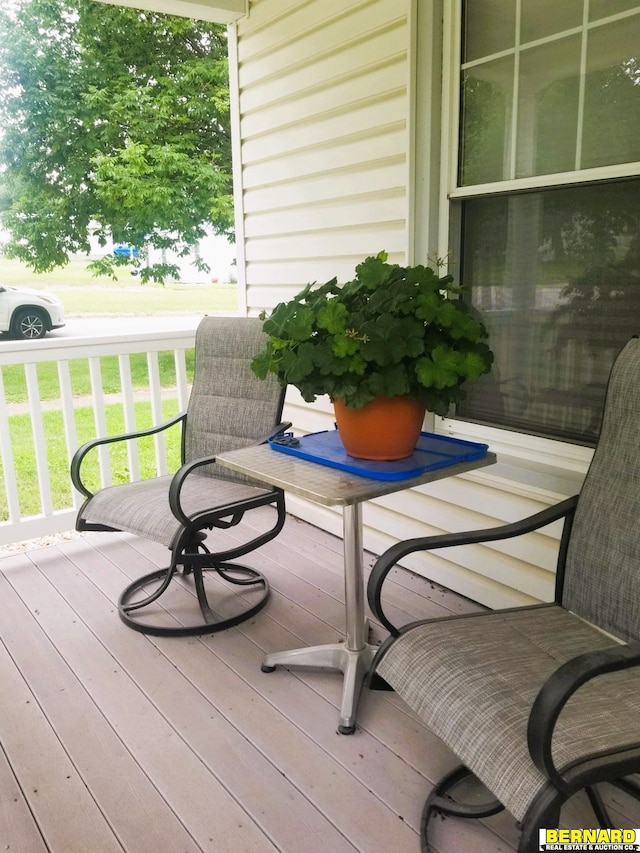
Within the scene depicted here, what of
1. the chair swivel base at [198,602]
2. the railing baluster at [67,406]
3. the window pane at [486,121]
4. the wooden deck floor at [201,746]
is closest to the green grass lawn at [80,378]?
the railing baluster at [67,406]

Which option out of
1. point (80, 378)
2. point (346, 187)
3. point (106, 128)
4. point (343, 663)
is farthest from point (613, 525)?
point (106, 128)

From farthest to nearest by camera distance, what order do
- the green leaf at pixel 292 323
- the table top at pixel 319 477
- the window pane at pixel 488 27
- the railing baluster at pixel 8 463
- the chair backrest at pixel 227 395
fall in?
the railing baluster at pixel 8 463 < the chair backrest at pixel 227 395 < the window pane at pixel 488 27 < the green leaf at pixel 292 323 < the table top at pixel 319 477

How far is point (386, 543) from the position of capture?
3064 millimetres

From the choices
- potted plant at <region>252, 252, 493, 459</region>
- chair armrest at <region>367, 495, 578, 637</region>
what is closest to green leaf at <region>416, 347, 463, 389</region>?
potted plant at <region>252, 252, 493, 459</region>

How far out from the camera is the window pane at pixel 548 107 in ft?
6.63

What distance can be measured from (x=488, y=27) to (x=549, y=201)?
0.64 metres

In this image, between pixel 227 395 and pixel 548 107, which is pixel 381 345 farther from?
pixel 227 395

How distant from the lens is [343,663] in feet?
6.91

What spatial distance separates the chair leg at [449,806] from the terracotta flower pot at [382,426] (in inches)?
32.7

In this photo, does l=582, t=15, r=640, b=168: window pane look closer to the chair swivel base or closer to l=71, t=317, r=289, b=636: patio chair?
l=71, t=317, r=289, b=636: patio chair

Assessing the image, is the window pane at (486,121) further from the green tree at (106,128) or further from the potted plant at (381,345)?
the green tree at (106,128)

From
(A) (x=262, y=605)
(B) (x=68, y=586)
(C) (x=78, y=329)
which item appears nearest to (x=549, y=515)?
(A) (x=262, y=605)

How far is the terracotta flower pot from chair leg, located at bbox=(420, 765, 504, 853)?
0.83 m

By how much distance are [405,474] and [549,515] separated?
0.38 meters
